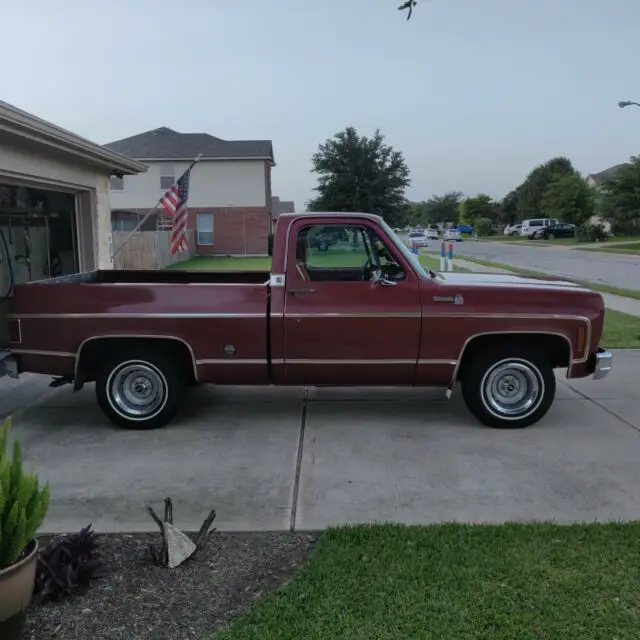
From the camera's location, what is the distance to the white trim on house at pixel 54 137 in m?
7.11

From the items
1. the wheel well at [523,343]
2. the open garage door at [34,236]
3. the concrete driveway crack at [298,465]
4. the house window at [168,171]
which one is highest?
the house window at [168,171]

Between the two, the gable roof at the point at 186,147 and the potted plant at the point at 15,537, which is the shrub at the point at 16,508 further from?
the gable roof at the point at 186,147

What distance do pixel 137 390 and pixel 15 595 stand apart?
139 inches

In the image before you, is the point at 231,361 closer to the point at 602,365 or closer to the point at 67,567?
the point at 67,567

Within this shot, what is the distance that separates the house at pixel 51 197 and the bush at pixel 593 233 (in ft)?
167

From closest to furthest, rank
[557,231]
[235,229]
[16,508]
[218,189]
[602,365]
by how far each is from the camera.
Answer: [16,508] < [602,365] < [235,229] < [218,189] < [557,231]

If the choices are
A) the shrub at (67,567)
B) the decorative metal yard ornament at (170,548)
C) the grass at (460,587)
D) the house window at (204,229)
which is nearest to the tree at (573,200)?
the house window at (204,229)

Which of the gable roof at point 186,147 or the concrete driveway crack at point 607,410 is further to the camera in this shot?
the gable roof at point 186,147

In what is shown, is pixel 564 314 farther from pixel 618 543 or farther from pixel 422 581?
pixel 422 581

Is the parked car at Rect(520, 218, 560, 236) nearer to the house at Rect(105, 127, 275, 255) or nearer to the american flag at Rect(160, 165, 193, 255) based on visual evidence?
the house at Rect(105, 127, 275, 255)

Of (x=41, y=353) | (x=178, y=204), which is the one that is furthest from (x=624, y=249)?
(x=41, y=353)

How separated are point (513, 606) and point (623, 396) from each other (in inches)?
189

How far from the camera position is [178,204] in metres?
15.6

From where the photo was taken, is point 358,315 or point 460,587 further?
point 358,315
